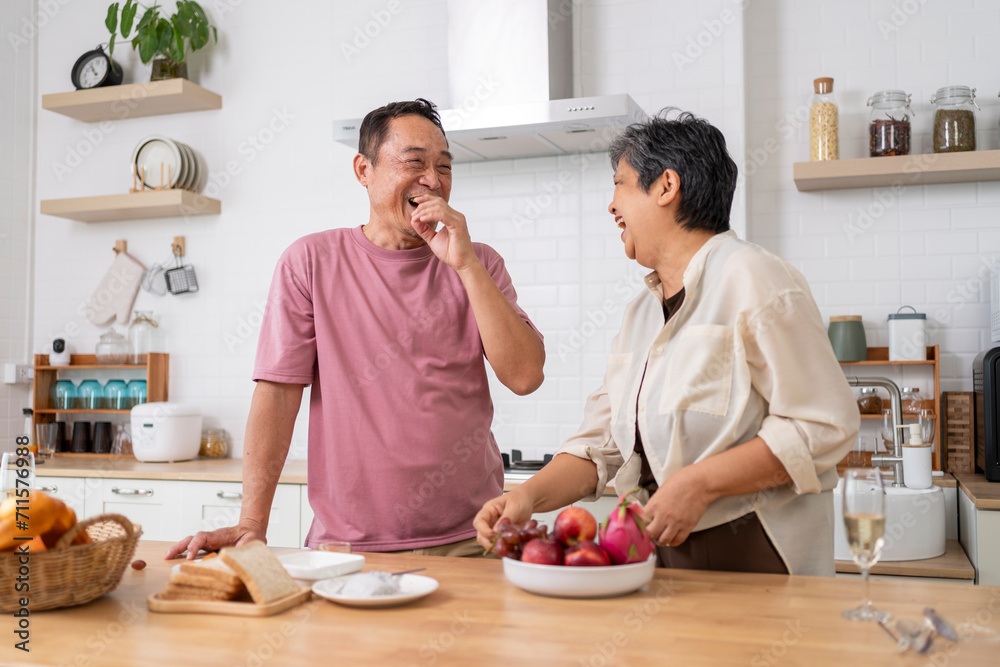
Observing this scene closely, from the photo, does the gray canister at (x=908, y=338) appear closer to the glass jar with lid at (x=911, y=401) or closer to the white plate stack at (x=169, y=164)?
the glass jar with lid at (x=911, y=401)

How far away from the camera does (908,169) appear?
319 cm

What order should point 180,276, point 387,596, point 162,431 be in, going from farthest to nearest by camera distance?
point 180,276 → point 162,431 → point 387,596

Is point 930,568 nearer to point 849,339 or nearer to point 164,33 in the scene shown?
point 849,339

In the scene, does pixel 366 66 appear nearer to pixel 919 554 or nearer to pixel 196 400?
pixel 196 400

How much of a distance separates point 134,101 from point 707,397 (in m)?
3.43

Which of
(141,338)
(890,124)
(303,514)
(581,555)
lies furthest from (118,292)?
(581,555)

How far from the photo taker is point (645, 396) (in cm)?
157

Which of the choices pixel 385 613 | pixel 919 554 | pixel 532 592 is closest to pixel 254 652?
pixel 385 613

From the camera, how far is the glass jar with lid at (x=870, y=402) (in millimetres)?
3320

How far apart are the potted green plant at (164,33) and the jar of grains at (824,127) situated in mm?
2651

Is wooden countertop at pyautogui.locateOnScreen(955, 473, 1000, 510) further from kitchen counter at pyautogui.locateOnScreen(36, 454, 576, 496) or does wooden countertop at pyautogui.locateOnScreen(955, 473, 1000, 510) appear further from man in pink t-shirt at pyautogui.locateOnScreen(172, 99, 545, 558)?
man in pink t-shirt at pyautogui.locateOnScreen(172, 99, 545, 558)

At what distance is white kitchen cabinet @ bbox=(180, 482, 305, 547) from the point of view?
10.6ft

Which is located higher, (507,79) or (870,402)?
(507,79)

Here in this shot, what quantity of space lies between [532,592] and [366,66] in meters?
3.14
